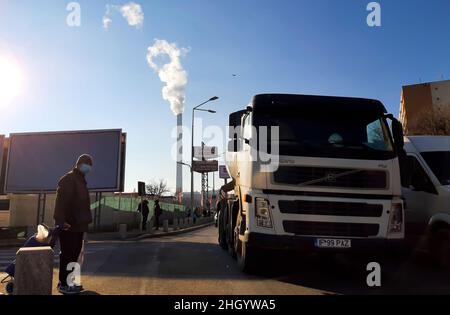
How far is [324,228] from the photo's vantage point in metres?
7.05

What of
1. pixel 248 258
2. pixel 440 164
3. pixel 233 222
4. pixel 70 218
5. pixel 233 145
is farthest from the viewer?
pixel 233 222

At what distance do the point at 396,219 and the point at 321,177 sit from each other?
1388 millimetres

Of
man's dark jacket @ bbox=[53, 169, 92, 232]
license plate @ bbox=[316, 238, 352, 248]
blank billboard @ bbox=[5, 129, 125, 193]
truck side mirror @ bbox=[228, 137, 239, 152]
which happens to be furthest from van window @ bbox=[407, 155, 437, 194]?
blank billboard @ bbox=[5, 129, 125, 193]

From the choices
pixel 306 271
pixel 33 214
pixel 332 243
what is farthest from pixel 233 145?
pixel 33 214

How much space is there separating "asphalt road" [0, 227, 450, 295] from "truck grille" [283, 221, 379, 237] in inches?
31.2

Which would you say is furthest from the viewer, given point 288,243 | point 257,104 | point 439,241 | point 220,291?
point 439,241

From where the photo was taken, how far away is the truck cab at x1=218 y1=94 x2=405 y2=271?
706cm

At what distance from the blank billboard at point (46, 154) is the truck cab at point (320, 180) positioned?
1868 cm

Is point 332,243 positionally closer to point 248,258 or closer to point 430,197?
point 248,258

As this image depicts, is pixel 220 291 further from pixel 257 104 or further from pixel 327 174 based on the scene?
pixel 257 104

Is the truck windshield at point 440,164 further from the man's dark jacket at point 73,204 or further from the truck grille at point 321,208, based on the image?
the man's dark jacket at point 73,204
